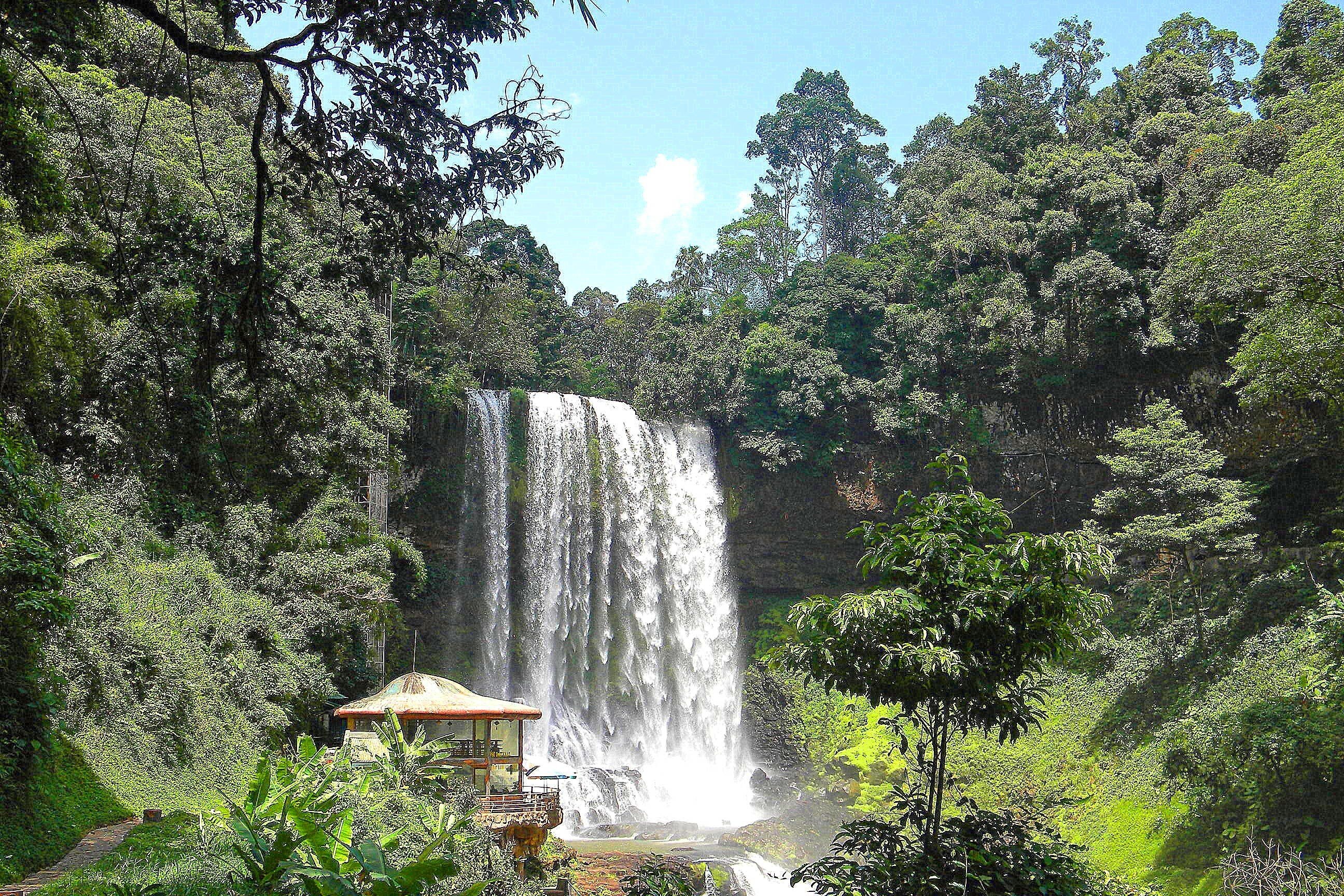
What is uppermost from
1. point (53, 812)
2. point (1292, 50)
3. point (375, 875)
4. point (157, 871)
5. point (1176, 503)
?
point (1292, 50)

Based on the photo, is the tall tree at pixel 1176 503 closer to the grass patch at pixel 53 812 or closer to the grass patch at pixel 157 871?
the grass patch at pixel 157 871

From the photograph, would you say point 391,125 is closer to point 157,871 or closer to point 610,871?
point 157,871

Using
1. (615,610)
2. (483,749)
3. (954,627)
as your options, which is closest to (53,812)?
(954,627)

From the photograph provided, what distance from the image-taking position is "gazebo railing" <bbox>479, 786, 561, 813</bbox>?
13391 millimetres

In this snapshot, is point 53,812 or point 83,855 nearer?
point 83,855

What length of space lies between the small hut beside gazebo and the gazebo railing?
11mm

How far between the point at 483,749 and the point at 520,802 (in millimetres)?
2047

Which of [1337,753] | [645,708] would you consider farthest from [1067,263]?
[645,708]

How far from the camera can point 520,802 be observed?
1373cm

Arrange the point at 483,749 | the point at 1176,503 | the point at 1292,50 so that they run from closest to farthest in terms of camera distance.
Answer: the point at 483,749, the point at 1176,503, the point at 1292,50

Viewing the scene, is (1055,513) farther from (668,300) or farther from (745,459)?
(668,300)

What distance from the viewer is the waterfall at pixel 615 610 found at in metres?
24.7

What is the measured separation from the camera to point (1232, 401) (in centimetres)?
2312

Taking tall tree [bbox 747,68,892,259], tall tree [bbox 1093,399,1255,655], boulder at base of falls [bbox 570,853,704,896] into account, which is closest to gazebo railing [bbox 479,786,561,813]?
boulder at base of falls [bbox 570,853,704,896]
